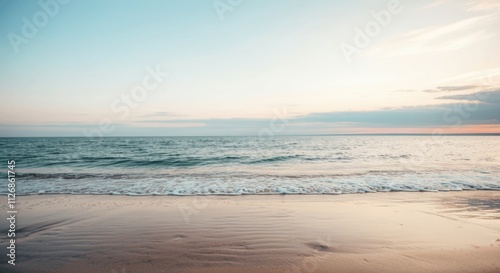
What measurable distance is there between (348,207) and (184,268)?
630 centimetres

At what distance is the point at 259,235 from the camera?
20.4 ft

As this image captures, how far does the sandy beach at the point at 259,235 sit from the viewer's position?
4715 millimetres

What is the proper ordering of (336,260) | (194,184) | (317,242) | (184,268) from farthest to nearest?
(194,184), (317,242), (336,260), (184,268)

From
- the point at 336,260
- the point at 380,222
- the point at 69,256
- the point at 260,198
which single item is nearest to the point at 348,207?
the point at 380,222

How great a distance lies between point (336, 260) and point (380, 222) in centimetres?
303

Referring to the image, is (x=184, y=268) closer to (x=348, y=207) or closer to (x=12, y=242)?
(x=12, y=242)

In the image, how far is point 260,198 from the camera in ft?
35.2

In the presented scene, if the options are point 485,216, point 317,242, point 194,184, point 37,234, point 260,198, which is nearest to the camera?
point 317,242

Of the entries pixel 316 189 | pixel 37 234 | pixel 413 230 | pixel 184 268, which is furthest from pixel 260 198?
pixel 37 234

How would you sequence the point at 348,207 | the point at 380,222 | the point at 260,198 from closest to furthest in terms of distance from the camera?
the point at 380,222
the point at 348,207
the point at 260,198

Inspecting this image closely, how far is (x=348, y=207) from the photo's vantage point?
8.98 m

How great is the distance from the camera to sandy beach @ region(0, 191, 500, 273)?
4715mm

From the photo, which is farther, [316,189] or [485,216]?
[316,189]

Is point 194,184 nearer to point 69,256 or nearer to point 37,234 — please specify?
point 37,234
